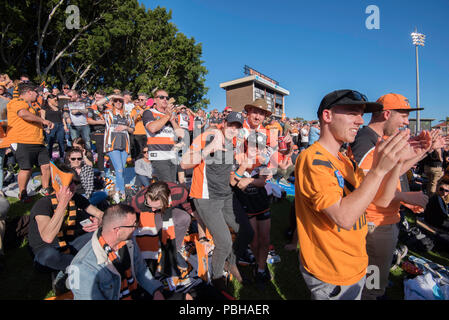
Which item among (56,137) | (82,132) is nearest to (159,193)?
(82,132)

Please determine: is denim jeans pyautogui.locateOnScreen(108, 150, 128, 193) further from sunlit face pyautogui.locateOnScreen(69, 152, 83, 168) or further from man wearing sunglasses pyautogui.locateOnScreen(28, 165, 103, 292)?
man wearing sunglasses pyautogui.locateOnScreen(28, 165, 103, 292)

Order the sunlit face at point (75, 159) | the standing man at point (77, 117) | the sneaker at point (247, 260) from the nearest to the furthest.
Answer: the sneaker at point (247, 260) < the sunlit face at point (75, 159) < the standing man at point (77, 117)

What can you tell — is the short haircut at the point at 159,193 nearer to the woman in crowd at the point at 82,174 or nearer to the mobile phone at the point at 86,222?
the mobile phone at the point at 86,222

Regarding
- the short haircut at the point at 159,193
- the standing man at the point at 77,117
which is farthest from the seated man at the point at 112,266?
the standing man at the point at 77,117

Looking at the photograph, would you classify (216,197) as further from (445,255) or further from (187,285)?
(445,255)

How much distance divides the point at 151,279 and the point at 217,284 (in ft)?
2.76

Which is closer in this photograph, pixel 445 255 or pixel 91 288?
pixel 91 288

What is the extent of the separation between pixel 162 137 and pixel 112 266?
2954 mm

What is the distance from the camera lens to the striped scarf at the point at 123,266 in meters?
2.22

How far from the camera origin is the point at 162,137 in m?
4.71

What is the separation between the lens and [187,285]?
3129 millimetres

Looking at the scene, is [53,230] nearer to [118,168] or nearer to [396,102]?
[118,168]

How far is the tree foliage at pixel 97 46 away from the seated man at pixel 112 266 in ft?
60.2
